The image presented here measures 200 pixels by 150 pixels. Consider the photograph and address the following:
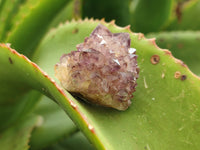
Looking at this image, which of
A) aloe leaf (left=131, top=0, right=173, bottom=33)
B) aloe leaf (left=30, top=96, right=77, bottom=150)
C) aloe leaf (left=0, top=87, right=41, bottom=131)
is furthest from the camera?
aloe leaf (left=131, top=0, right=173, bottom=33)

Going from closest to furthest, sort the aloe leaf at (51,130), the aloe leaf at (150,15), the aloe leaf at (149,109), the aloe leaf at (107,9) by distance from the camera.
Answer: the aloe leaf at (149,109)
the aloe leaf at (51,130)
the aloe leaf at (107,9)
the aloe leaf at (150,15)

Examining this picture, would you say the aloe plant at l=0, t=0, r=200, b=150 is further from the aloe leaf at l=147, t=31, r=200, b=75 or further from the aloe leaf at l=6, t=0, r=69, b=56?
the aloe leaf at l=147, t=31, r=200, b=75

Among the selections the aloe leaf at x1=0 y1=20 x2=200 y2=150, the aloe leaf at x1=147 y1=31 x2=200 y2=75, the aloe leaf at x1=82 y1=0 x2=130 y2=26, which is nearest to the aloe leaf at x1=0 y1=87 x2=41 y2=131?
the aloe leaf at x1=0 y1=20 x2=200 y2=150

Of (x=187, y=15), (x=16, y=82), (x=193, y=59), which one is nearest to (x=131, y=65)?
(x=16, y=82)

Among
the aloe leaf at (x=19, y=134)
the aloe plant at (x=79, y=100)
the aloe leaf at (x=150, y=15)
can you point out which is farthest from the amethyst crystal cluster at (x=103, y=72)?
the aloe leaf at (x=150, y=15)

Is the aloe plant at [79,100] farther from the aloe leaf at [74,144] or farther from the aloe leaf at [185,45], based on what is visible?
the aloe leaf at [185,45]

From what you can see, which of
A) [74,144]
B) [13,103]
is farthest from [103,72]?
[74,144]

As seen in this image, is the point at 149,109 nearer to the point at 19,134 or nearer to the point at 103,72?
the point at 103,72
